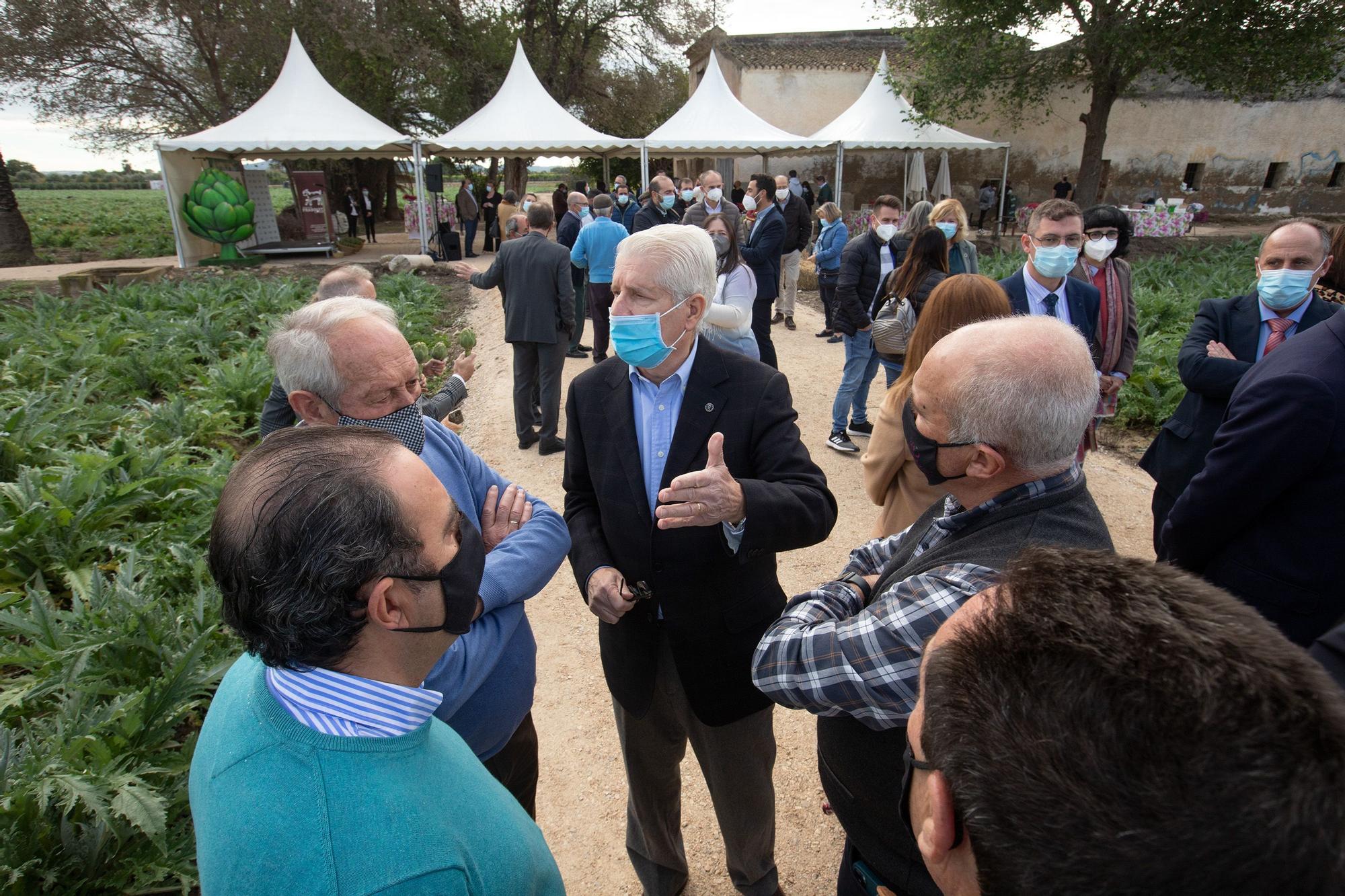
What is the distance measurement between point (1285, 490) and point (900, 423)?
1.13 m

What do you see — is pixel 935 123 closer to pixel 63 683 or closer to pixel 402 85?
pixel 402 85

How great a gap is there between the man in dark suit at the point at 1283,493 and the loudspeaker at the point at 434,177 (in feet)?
57.5

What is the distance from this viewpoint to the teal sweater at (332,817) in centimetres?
92

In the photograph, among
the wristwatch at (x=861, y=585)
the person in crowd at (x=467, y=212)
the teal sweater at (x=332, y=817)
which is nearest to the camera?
the teal sweater at (x=332, y=817)

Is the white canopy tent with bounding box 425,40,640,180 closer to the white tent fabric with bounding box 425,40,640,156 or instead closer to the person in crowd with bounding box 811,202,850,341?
the white tent fabric with bounding box 425,40,640,156

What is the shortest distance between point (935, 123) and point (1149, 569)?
20922 mm

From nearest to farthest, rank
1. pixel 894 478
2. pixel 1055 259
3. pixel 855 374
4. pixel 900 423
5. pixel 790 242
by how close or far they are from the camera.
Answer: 1. pixel 900 423
2. pixel 894 478
3. pixel 1055 259
4. pixel 855 374
5. pixel 790 242

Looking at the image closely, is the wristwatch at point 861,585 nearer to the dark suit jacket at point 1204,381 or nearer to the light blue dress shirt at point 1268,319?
the dark suit jacket at point 1204,381

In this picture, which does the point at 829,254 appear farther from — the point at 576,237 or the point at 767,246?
the point at 576,237

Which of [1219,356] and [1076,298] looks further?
[1076,298]

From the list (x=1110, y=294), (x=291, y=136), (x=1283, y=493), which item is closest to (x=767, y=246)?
(x=1110, y=294)

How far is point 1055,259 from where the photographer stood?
389cm

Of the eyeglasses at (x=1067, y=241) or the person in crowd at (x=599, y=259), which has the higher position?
the eyeglasses at (x=1067, y=241)

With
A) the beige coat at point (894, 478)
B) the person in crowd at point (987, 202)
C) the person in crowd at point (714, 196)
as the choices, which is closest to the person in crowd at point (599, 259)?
the person in crowd at point (714, 196)
